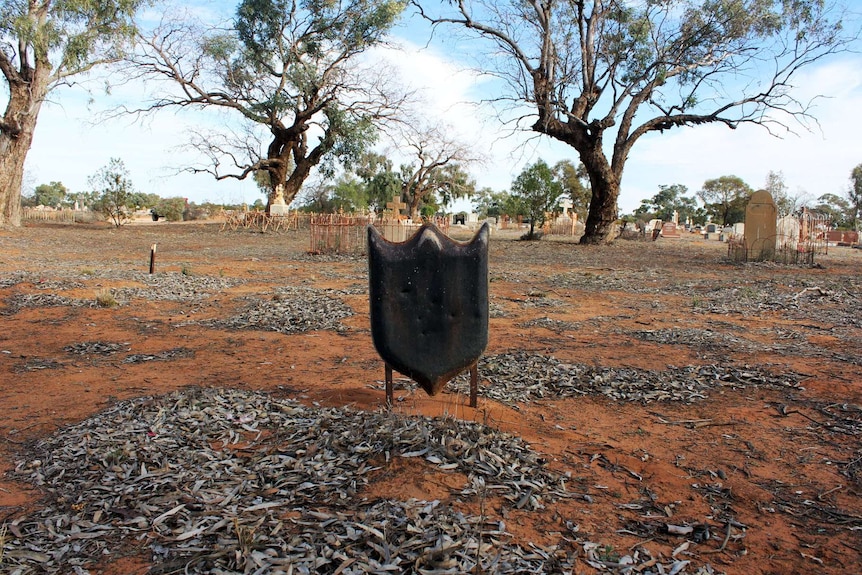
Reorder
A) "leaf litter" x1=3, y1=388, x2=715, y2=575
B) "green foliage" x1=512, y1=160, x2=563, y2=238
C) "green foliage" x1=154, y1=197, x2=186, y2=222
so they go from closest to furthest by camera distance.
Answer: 1. "leaf litter" x1=3, y1=388, x2=715, y2=575
2. "green foliage" x1=512, y1=160, x2=563, y2=238
3. "green foliage" x1=154, y1=197, x2=186, y2=222

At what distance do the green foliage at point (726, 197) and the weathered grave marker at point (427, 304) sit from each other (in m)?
57.1

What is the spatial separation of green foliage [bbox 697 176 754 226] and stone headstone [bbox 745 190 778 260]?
40527 mm

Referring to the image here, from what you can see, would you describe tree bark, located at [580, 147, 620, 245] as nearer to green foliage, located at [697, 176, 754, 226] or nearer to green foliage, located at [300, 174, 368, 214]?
green foliage, located at [300, 174, 368, 214]

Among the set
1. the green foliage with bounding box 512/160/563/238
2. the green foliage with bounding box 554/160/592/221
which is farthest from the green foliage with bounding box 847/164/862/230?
the green foliage with bounding box 512/160/563/238

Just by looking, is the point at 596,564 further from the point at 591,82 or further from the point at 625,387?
the point at 591,82

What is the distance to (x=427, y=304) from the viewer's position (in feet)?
13.7

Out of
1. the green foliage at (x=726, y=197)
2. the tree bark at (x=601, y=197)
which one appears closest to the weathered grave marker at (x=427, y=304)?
the tree bark at (x=601, y=197)

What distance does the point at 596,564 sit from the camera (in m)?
2.50

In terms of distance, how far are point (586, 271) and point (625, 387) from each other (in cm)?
1104

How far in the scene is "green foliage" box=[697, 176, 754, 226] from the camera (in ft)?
181

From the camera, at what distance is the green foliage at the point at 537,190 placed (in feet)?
97.2

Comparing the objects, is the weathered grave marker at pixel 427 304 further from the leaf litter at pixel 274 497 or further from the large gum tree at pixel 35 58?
the large gum tree at pixel 35 58

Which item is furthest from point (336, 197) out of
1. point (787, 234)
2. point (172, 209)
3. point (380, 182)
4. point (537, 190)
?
point (787, 234)

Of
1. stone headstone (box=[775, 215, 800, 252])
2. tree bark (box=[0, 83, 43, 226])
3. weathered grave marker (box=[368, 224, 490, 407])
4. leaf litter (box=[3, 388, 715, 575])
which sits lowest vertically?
leaf litter (box=[3, 388, 715, 575])
